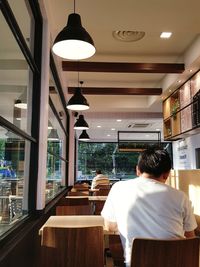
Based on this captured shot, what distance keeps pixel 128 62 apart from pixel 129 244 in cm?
430

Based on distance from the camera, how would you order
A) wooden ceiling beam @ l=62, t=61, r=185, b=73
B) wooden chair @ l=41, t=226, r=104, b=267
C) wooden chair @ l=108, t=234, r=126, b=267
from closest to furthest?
wooden chair @ l=41, t=226, r=104, b=267 < wooden chair @ l=108, t=234, r=126, b=267 < wooden ceiling beam @ l=62, t=61, r=185, b=73

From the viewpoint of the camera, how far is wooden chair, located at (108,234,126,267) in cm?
244

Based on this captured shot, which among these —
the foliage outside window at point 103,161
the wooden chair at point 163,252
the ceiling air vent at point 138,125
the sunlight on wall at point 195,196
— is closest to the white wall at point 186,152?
the sunlight on wall at point 195,196

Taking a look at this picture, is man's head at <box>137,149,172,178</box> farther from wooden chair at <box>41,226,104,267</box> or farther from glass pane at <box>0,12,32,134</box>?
glass pane at <box>0,12,32,134</box>

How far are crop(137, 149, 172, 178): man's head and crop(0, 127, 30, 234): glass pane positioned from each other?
3.16ft

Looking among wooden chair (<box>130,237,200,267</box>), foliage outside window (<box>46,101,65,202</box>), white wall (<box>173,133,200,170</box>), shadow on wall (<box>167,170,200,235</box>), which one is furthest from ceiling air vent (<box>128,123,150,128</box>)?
wooden chair (<box>130,237,200,267</box>)

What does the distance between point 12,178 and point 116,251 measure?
1139 millimetres

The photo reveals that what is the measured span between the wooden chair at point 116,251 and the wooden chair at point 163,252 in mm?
1012

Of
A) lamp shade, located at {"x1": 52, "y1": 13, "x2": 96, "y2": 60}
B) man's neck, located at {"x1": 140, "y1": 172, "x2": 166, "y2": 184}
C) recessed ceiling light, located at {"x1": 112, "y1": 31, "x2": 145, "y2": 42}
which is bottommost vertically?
man's neck, located at {"x1": 140, "y1": 172, "x2": 166, "y2": 184}

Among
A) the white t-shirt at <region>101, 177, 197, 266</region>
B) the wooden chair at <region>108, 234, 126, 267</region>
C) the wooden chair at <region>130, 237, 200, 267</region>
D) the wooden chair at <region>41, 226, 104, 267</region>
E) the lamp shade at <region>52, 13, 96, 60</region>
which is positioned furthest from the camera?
the wooden chair at <region>108, 234, 126, 267</region>

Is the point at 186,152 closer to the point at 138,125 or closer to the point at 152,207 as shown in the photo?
the point at 138,125

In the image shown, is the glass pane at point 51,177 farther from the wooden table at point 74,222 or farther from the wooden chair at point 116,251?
the wooden chair at point 116,251

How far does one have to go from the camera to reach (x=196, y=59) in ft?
15.0

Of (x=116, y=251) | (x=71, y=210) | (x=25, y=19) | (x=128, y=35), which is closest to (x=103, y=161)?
(x=128, y=35)
